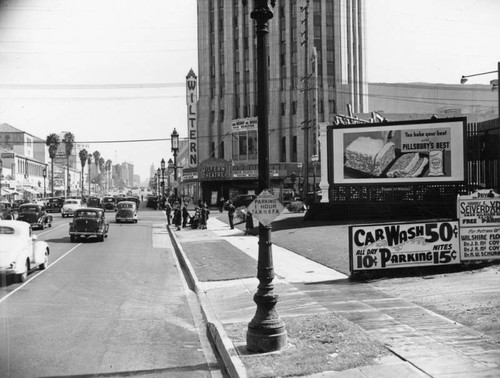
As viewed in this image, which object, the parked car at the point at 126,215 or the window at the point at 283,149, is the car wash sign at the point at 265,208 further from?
the window at the point at 283,149

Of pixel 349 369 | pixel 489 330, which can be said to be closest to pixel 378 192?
pixel 489 330

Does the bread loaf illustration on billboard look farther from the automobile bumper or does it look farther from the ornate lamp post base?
the ornate lamp post base

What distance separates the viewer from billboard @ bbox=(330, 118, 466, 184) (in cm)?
2356

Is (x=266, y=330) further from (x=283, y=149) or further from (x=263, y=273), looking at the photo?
(x=283, y=149)

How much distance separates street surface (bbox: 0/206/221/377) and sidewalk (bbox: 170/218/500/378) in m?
0.52

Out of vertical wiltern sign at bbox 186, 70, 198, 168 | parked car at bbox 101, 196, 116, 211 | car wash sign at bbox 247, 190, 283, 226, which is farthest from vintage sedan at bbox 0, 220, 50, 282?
parked car at bbox 101, 196, 116, 211

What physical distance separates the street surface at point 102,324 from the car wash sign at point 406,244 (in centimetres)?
458

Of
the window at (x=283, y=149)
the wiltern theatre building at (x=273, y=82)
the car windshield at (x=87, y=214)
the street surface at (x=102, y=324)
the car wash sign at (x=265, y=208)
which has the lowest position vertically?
the street surface at (x=102, y=324)

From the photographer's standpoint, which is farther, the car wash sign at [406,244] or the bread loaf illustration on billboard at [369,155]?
the bread loaf illustration on billboard at [369,155]

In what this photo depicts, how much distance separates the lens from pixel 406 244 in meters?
13.0

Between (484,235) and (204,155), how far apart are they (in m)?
56.9

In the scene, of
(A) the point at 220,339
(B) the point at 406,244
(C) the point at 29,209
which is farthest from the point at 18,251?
(C) the point at 29,209

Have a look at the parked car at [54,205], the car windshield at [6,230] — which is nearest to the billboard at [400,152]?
the car windshield at [6,230]

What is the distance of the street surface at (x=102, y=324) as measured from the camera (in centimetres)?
708
